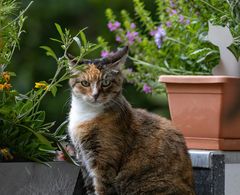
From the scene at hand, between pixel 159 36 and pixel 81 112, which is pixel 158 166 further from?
pixel 159 36

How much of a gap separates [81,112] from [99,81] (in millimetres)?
184

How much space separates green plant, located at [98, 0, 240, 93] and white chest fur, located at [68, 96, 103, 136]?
56 cm

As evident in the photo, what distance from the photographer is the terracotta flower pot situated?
339 centimetres

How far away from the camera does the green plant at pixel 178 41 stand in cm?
364

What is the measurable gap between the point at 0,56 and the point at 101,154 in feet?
2.30

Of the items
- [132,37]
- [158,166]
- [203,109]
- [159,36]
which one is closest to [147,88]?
[159,36]

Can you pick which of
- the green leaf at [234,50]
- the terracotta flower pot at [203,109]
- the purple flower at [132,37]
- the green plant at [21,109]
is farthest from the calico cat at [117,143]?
the purple flower at [132,37]

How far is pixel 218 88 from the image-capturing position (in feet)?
11.1

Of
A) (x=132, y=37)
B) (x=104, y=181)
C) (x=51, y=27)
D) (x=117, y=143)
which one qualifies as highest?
(x=51, y=27)

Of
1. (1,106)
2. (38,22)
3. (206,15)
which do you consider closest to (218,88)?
(206,15)

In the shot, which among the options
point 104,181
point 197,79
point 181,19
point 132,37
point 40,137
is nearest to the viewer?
point 40,137

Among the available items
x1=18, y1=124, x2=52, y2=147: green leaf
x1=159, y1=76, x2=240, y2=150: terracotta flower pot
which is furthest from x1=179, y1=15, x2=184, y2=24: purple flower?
x1=18, y1=124, x2=52, y2=147: green leaf

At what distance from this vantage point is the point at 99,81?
11.3ft

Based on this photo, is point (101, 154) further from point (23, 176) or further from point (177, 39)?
point (177, 39)
